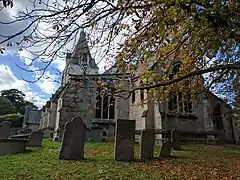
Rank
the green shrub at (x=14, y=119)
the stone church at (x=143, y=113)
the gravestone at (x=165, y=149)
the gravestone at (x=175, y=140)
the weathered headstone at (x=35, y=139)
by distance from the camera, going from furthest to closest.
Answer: the green shrub at (x=14, y=119) → the stone church at (x=143, y=113) → the gravestone at (x=175, y=140) → the weathered headstone at (x=35, y=139) → the gravestone at (x=165, y=149)

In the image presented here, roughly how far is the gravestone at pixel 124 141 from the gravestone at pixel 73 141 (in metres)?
1.42

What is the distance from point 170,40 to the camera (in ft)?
28.9

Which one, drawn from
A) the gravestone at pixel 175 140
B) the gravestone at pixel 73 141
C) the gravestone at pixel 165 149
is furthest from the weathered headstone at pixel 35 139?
the gravestone at pixel 175 140

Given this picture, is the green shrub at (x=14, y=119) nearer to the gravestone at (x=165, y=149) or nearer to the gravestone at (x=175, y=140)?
the gravestone at (x=175, y=140)

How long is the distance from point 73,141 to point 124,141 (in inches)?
81.4

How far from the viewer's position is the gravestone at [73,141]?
871 cm

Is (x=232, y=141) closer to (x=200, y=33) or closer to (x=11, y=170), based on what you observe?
(x=200, y=33)

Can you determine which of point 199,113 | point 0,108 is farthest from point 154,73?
point 0,108

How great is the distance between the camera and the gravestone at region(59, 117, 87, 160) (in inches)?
343

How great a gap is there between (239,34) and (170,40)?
11.6 ft

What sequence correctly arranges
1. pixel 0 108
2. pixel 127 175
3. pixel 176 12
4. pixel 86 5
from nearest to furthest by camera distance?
1. pixel 86 5
2. pixel 176 12
3. pixel 127 175
4. pixel 0 108

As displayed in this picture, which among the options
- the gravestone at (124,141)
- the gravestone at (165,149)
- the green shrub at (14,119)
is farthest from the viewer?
the green shrub at (14,119)

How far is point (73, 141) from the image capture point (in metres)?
8.90

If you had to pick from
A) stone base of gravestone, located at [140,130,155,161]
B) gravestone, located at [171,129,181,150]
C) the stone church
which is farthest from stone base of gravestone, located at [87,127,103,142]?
stone base of gravestone, located at [140,130,155,161]
